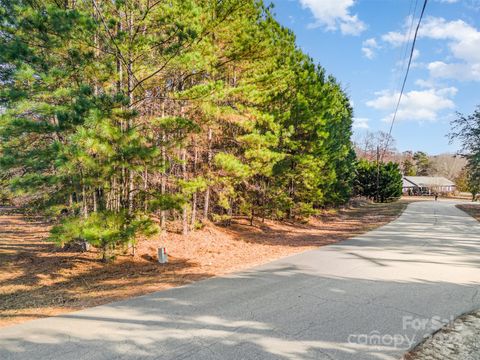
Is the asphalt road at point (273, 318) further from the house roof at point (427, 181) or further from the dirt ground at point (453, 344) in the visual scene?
the house roof at point (427, 181)

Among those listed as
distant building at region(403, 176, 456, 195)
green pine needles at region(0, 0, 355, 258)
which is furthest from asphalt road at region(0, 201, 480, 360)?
distant building at region(403, 176, 456, 195)

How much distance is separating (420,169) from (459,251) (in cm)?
8180

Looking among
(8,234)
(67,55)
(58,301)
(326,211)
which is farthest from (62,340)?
(326,211)

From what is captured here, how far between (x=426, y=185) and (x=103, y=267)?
73.6 meters

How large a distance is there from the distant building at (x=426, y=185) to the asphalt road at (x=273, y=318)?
220ft

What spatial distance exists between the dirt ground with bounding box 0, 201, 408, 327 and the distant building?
6413 centimetres

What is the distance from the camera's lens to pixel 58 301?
18.9 feet

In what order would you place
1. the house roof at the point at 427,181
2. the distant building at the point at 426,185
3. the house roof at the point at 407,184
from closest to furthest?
1. the distant building at the point at 426,185
2. the house roof at the point at 427,181
3. the house roof at the point at 407,184

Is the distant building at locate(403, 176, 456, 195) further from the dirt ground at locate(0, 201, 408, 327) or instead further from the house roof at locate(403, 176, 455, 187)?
the dirt ground at locate(0, 201, 408, 327)

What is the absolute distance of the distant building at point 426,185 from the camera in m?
64.4

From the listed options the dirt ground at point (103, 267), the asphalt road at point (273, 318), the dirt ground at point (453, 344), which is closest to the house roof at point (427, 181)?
the dirt ground at point (103, 267)

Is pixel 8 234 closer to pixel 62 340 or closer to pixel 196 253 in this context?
pixel 196 253

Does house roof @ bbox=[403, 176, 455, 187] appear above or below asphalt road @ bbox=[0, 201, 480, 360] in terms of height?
above

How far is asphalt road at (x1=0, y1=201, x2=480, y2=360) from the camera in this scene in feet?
12.1
